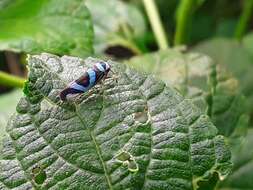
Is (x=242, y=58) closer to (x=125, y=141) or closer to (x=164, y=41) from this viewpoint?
(x=164, y=41)

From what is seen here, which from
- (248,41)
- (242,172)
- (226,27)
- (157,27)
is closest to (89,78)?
(242,172)

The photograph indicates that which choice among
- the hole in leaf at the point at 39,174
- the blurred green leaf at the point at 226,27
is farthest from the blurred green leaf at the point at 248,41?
the hole in leaf at the point at 39,174

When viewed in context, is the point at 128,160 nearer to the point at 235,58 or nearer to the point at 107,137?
the point at 107,137

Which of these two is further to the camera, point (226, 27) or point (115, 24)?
point (226, 27)

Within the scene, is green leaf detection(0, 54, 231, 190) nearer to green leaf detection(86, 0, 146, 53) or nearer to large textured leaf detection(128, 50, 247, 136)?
large textured leaf detection(128, 50, 247, 136)

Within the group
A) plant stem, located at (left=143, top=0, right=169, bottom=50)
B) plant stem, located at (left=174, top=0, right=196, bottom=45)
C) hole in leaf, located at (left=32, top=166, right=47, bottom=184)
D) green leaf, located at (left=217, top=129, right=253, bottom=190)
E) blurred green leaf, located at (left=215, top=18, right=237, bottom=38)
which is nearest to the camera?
hole in leaf, located at (left=32, top=166, right=47, bottom=184)

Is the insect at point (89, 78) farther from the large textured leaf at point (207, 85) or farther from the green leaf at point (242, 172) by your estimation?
the green leaf at point (242, 172)

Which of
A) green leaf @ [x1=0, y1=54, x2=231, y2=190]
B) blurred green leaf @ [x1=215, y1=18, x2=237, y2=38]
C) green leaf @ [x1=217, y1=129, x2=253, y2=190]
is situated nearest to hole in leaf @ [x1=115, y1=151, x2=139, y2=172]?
green leaf @ [x1=0, y1=54, x2=231, y2=190]
